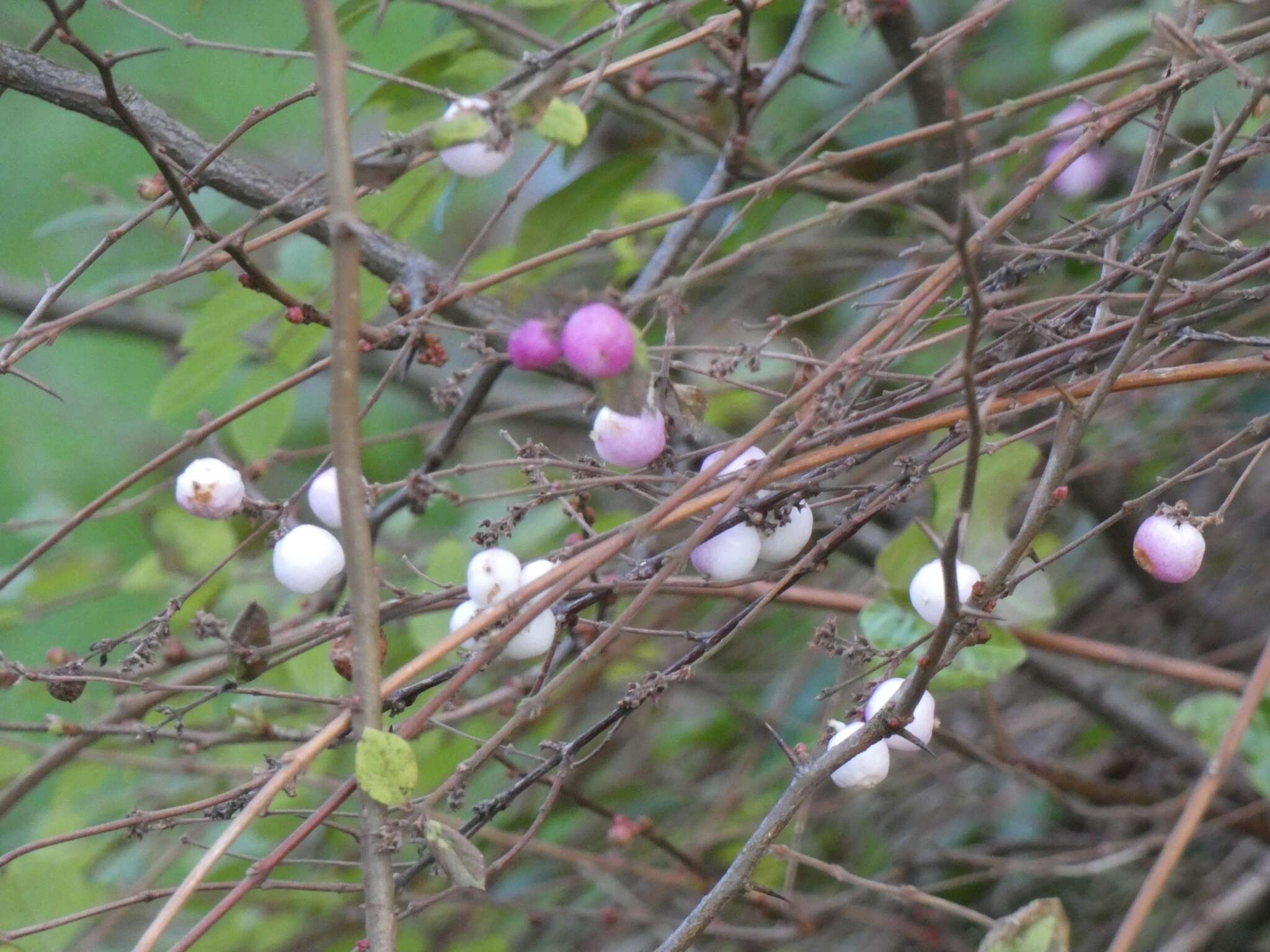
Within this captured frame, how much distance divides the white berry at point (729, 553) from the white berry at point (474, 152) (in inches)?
8.1

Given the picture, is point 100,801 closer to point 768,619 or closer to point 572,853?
point 572,853

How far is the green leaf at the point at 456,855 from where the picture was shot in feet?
1.65

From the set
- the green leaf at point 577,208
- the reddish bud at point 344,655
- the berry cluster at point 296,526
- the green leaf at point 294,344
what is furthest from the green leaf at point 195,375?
the reddish bud at point 344,655

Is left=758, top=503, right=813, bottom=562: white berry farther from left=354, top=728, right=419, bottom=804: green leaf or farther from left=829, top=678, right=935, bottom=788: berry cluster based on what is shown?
left=354, top=728, right=419, bottom=804: green leaf

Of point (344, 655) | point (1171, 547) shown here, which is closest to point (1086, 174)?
point (1171, 547)

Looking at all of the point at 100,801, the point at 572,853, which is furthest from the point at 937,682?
the point at 100,801

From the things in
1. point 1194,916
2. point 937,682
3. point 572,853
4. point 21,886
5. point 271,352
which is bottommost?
point 1194,916

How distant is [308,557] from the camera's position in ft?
2.19

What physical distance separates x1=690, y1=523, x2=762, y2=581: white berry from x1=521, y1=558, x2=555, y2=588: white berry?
0.07 m

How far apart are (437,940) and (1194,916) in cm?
82

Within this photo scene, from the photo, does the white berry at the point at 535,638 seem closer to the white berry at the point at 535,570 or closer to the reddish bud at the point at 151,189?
the white berry at the point at 535,570

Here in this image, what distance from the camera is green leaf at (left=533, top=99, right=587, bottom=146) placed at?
541mm

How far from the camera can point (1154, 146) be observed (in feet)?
2.22

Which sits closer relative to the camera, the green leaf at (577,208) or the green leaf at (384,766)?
the green leaf at (384,766)
